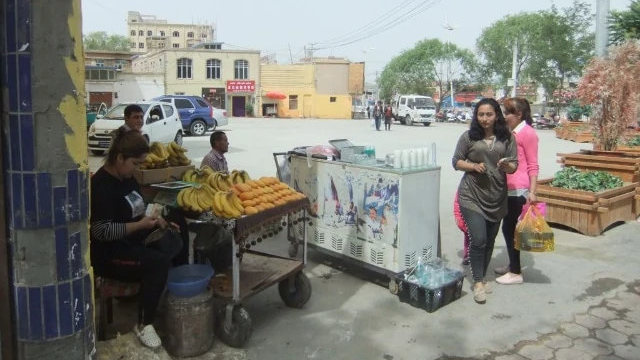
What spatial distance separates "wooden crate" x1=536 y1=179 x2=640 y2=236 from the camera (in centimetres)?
713

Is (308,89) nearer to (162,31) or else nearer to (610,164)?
(610,164)

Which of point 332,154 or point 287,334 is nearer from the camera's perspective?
point 287,334

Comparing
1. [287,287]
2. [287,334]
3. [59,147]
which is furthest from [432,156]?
[59,147]

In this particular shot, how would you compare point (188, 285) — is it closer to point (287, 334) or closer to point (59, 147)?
point (287, 334)

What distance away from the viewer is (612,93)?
387 inches

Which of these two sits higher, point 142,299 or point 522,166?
point 522,166

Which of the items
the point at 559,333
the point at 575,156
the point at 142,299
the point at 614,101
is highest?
the point at 614,101

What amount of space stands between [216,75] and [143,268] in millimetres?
53191

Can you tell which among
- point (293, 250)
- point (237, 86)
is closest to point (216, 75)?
point (237, 86)

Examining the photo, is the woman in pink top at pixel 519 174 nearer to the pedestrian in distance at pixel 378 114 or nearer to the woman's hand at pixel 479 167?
the woman's hand at pixel 479 167

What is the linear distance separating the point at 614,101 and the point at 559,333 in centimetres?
724

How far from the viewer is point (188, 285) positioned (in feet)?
11.7

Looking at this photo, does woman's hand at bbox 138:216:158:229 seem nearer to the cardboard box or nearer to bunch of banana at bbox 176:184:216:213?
bunch of banana at bbox 176:184:216:213

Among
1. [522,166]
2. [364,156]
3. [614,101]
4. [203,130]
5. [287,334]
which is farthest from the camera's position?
[203,130]
